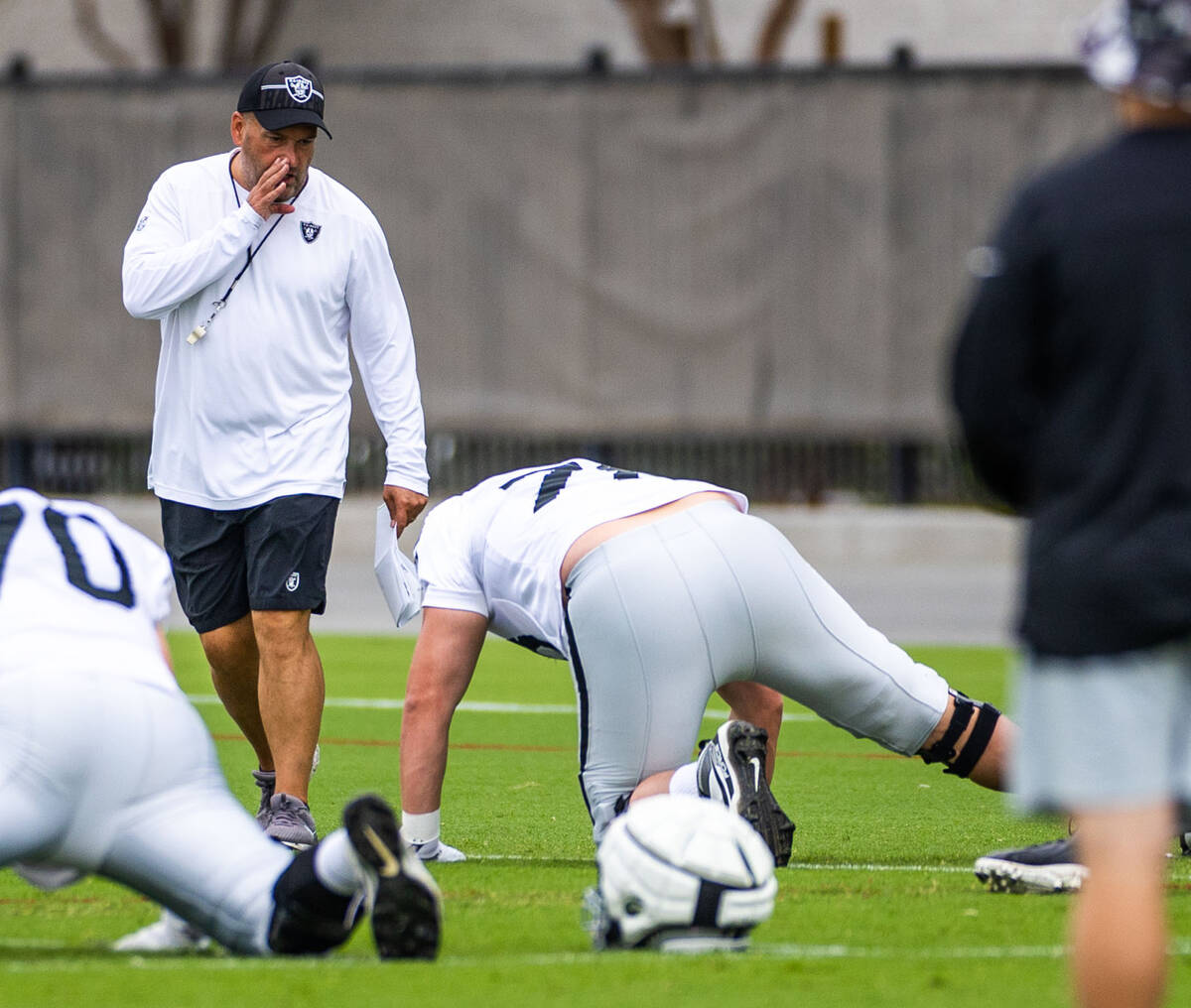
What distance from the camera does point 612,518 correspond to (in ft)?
18.4

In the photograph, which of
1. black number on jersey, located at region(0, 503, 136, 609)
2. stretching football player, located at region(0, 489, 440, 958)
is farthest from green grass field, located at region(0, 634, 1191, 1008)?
black number on jersey, located at region(0, 503, 136, 609)

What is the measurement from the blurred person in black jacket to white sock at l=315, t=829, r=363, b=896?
4.91 feet

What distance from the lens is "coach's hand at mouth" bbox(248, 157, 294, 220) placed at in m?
6.49

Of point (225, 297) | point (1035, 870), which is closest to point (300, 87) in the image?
point (225, 297)

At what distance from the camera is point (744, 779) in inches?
226

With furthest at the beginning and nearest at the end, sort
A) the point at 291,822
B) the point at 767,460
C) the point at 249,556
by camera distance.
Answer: the point at 767,460 < the point at 249,556 < the point at 291,822

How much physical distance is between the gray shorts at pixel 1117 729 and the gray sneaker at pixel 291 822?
334cm

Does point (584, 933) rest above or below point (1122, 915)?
below

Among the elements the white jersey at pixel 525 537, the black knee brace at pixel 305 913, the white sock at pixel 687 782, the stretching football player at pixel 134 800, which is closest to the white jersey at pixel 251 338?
the white jersey at pixel 525 537

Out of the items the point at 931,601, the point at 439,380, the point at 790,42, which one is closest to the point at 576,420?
the point at 439,380

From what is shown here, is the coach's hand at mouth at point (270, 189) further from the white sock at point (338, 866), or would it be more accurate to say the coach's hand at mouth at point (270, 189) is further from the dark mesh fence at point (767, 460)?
the dark mesh fence at point (767, 460)

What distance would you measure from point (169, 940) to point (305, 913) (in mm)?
504

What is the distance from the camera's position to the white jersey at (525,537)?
5.67 meters

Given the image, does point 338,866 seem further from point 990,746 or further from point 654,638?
point 990,746
